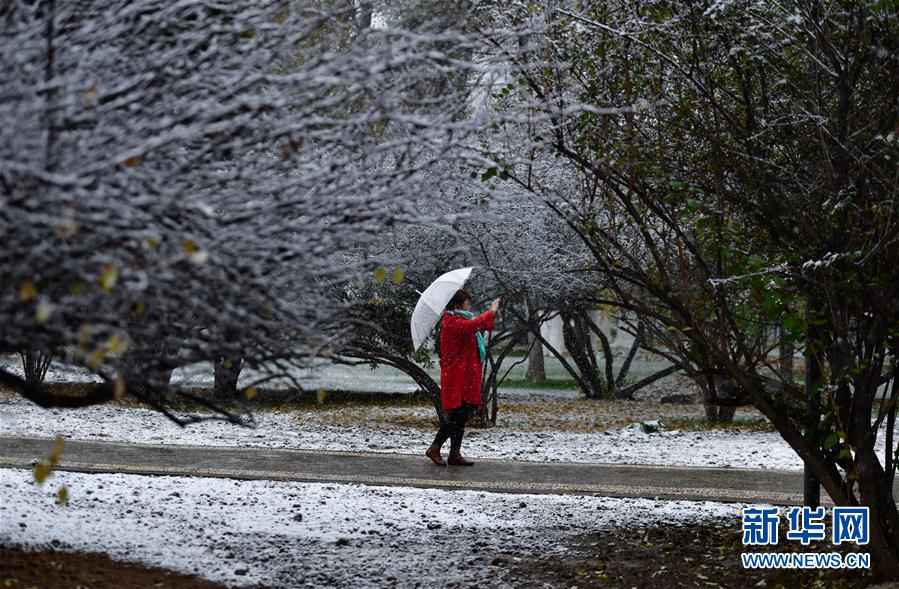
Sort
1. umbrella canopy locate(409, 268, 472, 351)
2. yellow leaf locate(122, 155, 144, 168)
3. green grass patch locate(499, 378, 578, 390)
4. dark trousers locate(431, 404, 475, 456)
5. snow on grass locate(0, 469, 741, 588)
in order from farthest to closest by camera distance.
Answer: green grass patch locate(499, 378, 578, 390), umbrella canopy locate(409, 268, 472, 351), dark trousers locate(431, 404, 475, 456), snow on grass locate(0, 469, 741, 588), yellow leaf locate(122, 155, 144, 168)

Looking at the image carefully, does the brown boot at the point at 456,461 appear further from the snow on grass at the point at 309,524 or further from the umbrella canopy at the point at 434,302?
the snow on grass at the point at 309,524

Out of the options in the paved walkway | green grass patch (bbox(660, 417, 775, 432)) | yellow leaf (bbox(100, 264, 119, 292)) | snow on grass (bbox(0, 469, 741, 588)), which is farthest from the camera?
green grass patch (bbox(660, 417, 775, 432))

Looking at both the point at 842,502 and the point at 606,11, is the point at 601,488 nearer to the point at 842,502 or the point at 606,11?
the point at 842,502

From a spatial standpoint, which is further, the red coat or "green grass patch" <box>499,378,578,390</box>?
"green grass patch" <box>499,378,578,390</box>

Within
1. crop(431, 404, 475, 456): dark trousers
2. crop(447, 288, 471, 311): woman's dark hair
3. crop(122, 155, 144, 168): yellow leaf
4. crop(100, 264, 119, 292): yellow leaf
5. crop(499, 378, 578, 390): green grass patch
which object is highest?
crop(122, 155, 144, 168): yellow leaf

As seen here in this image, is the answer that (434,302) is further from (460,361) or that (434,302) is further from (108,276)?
(108,276)

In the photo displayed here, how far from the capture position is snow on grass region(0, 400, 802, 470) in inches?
426

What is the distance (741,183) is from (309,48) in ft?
8.63

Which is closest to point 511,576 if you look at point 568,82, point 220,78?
point 568,82

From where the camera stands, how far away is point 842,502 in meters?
6.02

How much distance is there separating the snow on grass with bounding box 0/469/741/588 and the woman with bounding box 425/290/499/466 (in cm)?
125

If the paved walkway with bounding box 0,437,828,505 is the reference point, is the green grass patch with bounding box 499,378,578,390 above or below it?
below

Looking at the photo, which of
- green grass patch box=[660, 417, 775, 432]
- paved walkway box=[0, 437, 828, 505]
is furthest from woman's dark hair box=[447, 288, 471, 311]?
green grass patch box=[660, 417, 775, 432]

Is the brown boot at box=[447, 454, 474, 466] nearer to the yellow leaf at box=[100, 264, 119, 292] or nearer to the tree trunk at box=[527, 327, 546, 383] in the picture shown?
the yellow leaf at box=[100, 264, 119, 292]
